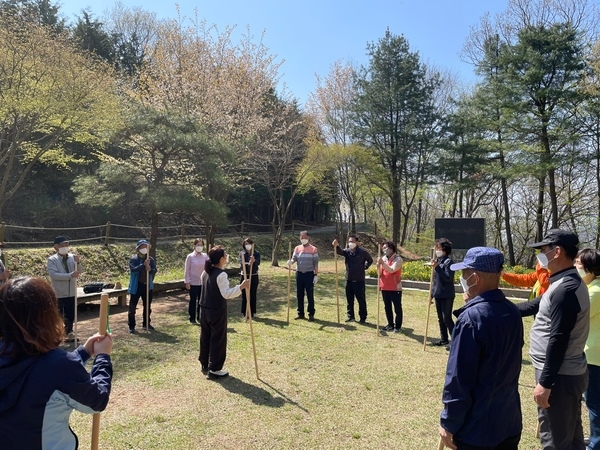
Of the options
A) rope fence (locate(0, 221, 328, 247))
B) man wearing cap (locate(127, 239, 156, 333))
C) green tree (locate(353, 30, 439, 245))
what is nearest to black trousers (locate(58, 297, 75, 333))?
man wearing cap (locate(127, 239, 156, 333))

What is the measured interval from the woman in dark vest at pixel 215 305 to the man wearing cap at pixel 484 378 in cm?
355

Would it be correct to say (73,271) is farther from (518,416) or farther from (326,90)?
(326,90)

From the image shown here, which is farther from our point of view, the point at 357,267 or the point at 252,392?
the point at 357,267

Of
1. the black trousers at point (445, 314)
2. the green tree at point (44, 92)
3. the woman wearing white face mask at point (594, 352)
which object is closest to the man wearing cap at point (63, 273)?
the green tree at point (44, 92)

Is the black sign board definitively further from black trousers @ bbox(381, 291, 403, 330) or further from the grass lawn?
black trousers @ bbox(381, 291, 403, 330)

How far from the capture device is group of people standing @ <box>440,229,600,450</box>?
2232 millimetres

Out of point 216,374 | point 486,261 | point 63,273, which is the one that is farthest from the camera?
point 63,273

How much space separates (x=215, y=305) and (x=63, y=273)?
3325 millimetres

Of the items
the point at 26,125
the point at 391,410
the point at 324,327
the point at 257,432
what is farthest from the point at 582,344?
the point at 26,125

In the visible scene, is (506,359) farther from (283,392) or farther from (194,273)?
(194,273)

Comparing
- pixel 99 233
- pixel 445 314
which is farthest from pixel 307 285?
pixel 99 233

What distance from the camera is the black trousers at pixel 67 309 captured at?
7.23 m

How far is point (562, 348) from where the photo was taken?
2793 millimetres

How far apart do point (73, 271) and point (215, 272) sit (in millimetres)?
3304
